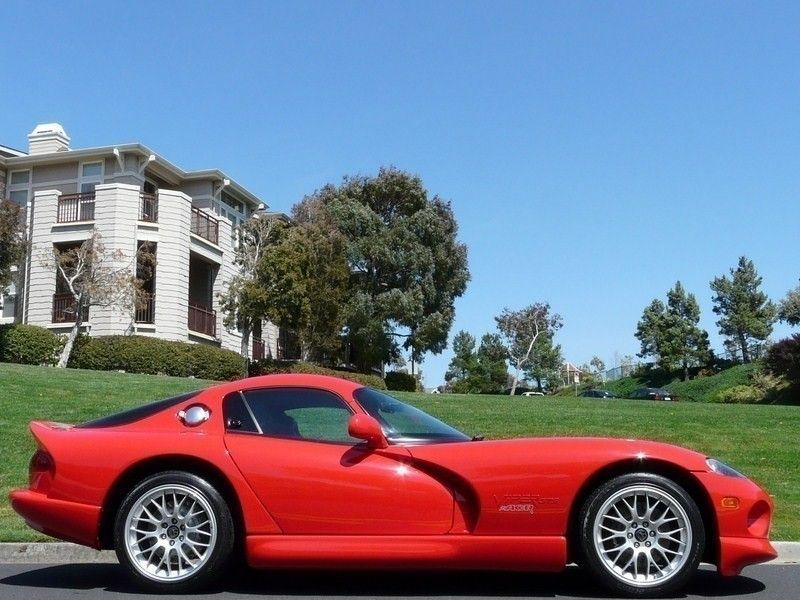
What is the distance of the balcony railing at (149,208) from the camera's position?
32594mm

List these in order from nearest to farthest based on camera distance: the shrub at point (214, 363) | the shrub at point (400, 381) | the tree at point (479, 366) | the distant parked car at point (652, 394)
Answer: the shrub at point (214, 363), the shrub at point (400, 381), the distant parked car at point (652, 394), the tree at point (479, 366)

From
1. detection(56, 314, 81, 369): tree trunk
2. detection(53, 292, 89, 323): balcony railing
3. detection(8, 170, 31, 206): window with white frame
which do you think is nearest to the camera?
detection(56, 314, 81, 369): tree trunk

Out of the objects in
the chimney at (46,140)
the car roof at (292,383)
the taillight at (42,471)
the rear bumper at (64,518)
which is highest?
the chimney at (46,140)

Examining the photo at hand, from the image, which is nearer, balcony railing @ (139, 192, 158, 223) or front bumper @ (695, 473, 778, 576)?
front bumper @ (695, 473, 778, 576)

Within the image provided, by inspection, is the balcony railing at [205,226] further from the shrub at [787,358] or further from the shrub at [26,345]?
the shrub at [787,358]

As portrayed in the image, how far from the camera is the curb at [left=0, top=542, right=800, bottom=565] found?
6.74 m

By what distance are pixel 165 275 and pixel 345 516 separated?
93.6ft


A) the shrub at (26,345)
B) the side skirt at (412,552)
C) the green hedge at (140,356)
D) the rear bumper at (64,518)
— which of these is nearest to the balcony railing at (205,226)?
the green hedge at (140,356)

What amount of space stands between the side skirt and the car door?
5 centimetres

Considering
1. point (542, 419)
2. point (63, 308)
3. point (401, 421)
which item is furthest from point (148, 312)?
point (401, 421)

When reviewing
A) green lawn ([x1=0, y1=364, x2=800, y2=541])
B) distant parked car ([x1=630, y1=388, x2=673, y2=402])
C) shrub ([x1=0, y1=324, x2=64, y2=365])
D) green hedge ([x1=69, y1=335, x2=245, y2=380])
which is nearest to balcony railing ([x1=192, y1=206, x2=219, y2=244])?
green hedge ([x1=69, y1=335, x2=245, y2=380])

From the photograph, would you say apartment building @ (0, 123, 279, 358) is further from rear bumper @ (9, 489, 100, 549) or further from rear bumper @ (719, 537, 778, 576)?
rear bumper @ (719, 537, 778, 576)

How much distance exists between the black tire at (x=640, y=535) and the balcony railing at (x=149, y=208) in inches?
1159

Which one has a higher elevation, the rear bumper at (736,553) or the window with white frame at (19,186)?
the window with white frame at (19,186)
